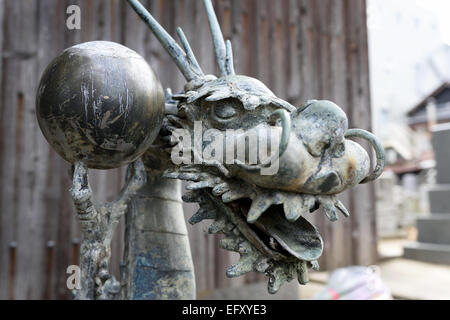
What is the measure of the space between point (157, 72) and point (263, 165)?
1.70 m

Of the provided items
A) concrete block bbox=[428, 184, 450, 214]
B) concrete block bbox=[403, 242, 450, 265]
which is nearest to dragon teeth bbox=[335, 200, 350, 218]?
concrete block bbox=[403, 242, 450, 265]

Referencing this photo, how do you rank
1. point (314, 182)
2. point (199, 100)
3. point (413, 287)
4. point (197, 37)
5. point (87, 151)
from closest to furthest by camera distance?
point (314, 182) → point (87, 151) → point (199, 100) → point (197, 37) → point (413, 287)

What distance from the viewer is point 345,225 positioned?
126 inches

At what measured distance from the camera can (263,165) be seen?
785 mm

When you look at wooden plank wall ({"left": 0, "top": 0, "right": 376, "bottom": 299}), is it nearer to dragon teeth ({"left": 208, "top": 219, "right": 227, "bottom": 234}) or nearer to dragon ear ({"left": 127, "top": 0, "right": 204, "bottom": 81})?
dragon ear ({"left": 127, "top": 0, "right": 204, "bottom": 81})

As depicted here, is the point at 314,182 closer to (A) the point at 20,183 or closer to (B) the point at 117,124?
(B) the point at 117,124

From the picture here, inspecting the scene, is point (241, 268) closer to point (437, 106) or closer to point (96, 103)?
point (96, 103)

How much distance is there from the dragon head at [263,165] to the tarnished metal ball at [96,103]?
5.5 inches

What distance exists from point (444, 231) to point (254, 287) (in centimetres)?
297

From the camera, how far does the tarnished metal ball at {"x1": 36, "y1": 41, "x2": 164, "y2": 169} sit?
848 millimetres

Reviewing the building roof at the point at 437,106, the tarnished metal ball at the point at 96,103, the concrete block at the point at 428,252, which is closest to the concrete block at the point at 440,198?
the concrete block at the point at 428,252

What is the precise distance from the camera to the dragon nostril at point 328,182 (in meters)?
0.78

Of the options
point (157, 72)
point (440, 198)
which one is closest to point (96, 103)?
point (157, 72)
